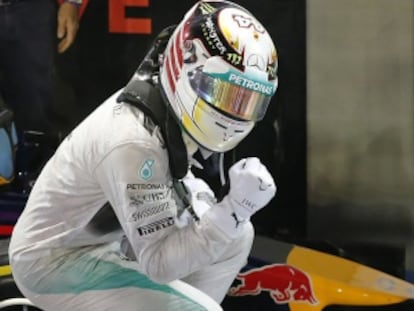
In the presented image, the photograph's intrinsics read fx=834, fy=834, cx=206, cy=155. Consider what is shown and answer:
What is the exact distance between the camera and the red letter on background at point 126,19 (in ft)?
8.34

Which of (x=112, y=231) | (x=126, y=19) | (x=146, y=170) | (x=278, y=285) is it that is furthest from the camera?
(x=126, y=19)

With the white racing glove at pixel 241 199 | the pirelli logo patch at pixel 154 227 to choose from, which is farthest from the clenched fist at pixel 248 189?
the pirelli logo patch at pixel 154 227

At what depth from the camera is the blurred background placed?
8.35ft

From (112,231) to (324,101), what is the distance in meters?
1.20

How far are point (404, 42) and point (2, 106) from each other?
121 cm

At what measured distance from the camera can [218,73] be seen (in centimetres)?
142

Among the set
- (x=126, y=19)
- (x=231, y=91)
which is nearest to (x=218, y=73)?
(x=231, y=91)

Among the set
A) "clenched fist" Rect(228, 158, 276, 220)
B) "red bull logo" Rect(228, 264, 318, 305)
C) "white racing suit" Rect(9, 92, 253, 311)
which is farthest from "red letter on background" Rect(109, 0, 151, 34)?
"clenched fist" Rect(228, 158, 276, 220)

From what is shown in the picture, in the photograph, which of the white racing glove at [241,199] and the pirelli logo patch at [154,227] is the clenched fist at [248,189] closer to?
the white racing glove at [241,199]

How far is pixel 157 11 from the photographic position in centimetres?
254

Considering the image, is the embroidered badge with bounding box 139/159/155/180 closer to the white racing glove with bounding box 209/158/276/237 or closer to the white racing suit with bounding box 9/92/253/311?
the white racing suit with bounding box 9/92/253/311

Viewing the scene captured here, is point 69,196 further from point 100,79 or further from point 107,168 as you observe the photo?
point 100,79

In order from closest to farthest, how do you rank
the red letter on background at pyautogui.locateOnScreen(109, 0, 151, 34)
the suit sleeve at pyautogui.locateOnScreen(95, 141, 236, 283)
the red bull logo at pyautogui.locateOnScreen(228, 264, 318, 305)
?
the suit sleeve at pyautogui.locateOnScreen(95, 141, 236, 283) < the red bull logo at pyautogui.locateOnScreen(228, 264, 318, 305) < the red letter on background at pyautogui.locateOnScreen(109, 0, 151, 34)

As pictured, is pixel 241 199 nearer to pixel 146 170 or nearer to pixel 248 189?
pixel 248 189
